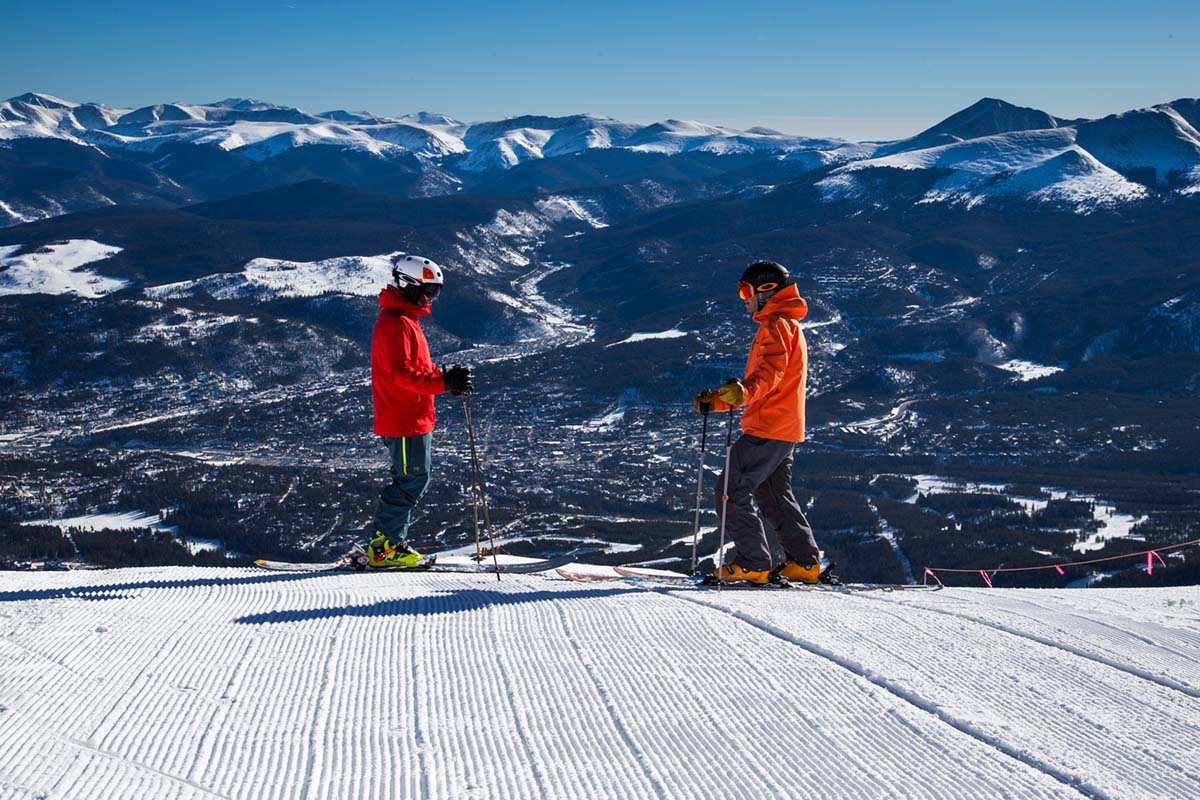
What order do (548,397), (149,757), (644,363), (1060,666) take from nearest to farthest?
(149,757) → (1060,666) → (548,397) → (644,363)

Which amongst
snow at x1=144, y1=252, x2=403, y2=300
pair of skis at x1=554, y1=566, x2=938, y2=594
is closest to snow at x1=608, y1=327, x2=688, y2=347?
snow at x1=144, y1=252, x2=403, y2=300

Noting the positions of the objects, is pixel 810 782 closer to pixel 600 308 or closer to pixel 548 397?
pixel 548 397

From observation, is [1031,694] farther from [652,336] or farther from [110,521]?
[652,336]

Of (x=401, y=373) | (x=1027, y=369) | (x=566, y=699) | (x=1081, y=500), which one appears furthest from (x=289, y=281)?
(x=566, y=699)

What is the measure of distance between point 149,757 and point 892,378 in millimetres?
135836

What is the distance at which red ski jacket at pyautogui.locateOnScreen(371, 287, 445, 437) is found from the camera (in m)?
8.20

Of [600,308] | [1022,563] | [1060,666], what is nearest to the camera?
[1060,666]

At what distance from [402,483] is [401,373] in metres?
1.14

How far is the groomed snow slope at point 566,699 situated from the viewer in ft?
11.9

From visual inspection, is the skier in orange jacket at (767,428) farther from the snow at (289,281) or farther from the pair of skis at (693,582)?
the snow at (289,281)

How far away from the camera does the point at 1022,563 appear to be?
189ft

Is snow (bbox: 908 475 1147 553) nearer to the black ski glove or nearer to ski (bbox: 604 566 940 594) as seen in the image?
ski (bbox: 604 566 940 594)

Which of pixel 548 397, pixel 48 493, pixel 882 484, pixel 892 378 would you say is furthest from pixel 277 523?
pixel 892 378

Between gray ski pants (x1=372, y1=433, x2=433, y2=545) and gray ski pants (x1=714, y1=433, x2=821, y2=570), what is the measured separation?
2.66 m
